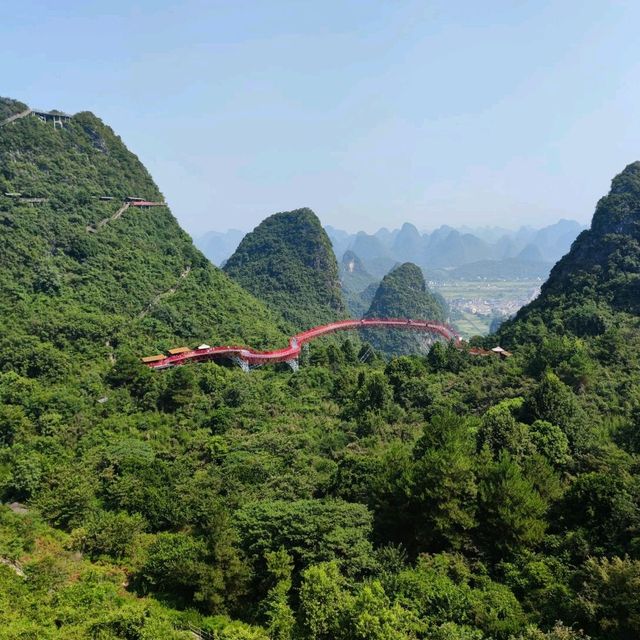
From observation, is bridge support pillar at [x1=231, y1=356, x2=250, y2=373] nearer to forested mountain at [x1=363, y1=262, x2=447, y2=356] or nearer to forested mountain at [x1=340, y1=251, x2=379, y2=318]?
forested mountain at [x1=363, y1=262, x2=447, y2=356]

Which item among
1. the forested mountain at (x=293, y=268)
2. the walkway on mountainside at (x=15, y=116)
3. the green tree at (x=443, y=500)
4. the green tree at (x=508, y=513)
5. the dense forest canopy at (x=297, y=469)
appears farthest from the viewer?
the forested mountain at (x=293, y=268)

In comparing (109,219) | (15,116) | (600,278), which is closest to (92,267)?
(109,219)

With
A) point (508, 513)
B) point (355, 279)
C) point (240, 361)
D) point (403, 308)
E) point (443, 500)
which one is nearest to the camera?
point (508, 513)

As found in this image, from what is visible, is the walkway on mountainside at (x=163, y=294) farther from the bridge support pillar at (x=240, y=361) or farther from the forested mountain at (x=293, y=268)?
the forested mountain at (x=293, y=268)

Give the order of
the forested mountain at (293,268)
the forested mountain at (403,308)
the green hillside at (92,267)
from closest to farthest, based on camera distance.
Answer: the green hillside at (92,267), the forested mountain at (293,268), the forested mountain at (403,308)

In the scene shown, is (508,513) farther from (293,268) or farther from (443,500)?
(293,268)

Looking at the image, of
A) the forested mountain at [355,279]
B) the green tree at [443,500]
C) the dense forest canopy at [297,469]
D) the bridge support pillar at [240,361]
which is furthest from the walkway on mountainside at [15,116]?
the forested mountain at [355,279]
